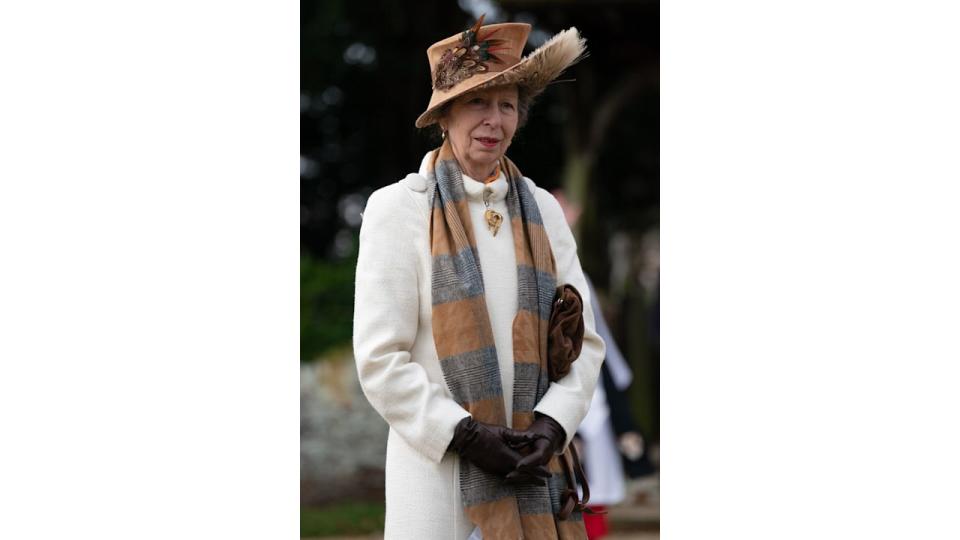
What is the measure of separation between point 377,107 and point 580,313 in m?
7.05

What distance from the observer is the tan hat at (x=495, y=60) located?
3.46 m

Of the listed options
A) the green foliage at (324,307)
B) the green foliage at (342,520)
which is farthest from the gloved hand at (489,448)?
the green foliage at (324,307)

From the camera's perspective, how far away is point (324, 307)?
397 inches

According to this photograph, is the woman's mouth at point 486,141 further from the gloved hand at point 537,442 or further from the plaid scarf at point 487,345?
the gloved hand at point 537,442

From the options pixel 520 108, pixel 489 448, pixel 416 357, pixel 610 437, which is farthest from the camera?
pixel 610 437

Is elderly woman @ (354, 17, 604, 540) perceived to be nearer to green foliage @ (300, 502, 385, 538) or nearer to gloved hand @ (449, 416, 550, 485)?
gloved hand @ (449, 416, 550, 485)

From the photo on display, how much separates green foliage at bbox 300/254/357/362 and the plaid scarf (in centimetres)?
652

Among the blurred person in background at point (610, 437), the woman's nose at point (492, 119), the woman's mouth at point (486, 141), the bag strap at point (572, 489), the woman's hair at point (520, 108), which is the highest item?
the woman's hair at point (520, 108)

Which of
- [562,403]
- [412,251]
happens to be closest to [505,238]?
[412,251]

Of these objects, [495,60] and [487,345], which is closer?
[487,345]

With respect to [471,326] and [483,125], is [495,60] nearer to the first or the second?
[483,125]

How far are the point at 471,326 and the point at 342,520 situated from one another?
6350mm

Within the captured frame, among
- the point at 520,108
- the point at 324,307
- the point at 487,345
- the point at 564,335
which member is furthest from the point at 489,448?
the point at 324,307

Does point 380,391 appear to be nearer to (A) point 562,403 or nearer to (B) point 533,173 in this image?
(A) point 562,403
